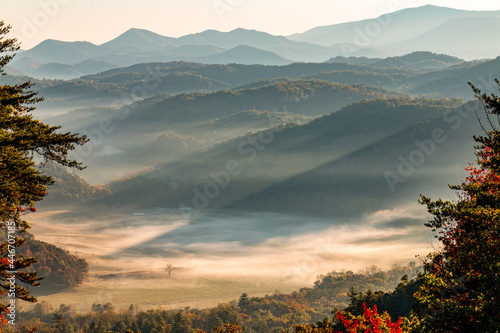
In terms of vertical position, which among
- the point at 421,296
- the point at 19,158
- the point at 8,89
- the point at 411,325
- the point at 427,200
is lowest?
the point at 411,325

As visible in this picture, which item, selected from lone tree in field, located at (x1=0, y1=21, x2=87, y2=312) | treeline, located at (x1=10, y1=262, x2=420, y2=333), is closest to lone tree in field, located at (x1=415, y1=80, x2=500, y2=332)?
lone tree in field, located at (x1=0, y1=21, x2=87, y2=312)

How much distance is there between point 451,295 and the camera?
23.4 metres

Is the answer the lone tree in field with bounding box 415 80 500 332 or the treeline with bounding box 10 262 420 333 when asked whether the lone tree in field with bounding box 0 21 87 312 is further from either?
the treeline with bounding box 10 262 420 333

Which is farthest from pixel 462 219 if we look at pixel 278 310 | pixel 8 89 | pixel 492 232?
pixel 278 310

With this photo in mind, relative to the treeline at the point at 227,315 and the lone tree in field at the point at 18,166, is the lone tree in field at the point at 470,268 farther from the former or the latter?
the treeline at the point at 227,315

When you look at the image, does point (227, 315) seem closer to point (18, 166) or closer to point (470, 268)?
point (470, 268)

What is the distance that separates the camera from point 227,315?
127 meters

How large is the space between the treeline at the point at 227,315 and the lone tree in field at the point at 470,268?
45567mm

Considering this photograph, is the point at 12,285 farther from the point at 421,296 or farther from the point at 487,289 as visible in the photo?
the point at 487,289

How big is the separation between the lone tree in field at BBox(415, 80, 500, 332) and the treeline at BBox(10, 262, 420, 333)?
149ft

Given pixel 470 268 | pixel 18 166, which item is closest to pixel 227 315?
pixel 470 268

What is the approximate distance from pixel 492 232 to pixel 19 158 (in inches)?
874

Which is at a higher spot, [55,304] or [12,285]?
[12,285]

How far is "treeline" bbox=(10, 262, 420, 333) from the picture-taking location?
116m
